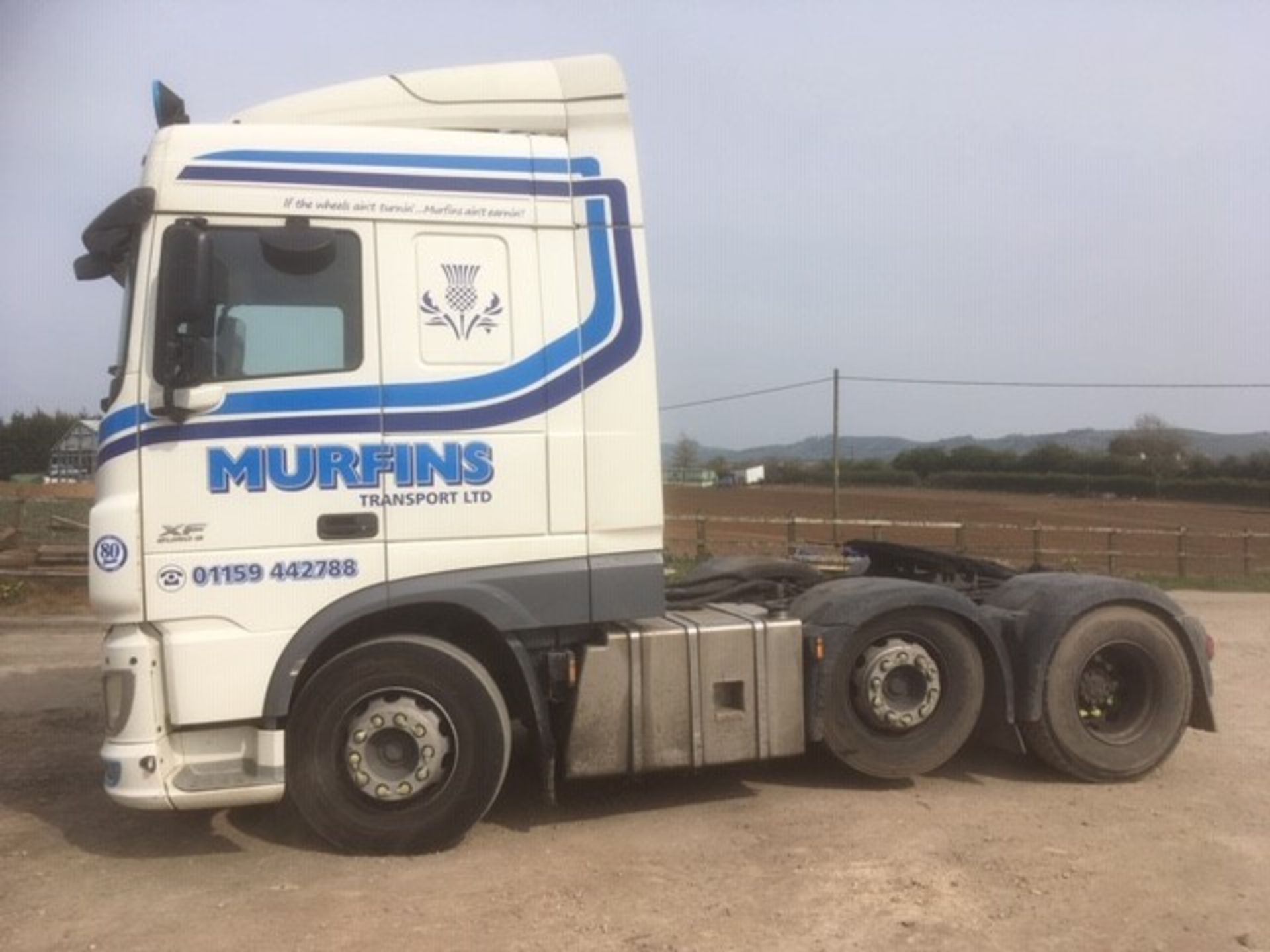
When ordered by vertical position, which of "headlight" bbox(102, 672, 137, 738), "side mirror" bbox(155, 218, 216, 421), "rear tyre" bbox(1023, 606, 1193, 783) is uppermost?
"side mirror" bbox(155, 218, 216, 421)

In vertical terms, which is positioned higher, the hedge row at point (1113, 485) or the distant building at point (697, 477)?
the distant building at point (697, 477)

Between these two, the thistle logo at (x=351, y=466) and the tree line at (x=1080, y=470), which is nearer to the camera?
the thistle logo at (x=351, y=466)

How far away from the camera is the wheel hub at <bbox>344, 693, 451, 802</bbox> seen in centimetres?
499

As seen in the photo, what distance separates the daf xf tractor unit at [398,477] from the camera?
4773mm

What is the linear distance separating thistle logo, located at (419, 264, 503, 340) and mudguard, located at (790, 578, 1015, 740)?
7.46 feet

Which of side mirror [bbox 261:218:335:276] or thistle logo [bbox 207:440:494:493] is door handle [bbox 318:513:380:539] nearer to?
thistle logo [bbox 207:440:494:493]

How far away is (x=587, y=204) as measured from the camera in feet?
17.4

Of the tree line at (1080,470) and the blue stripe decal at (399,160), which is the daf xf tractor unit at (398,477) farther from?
the tree line at (1080,470)

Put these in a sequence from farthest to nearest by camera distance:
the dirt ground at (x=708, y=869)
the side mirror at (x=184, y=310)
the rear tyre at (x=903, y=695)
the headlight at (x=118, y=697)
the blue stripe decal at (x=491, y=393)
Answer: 1. the rear tyre at (x=903, y=695)
2. the blue stripe decal at (x=491, y=393)
3. the headlight at (x=118, y=697)
4. the side mirror at (x=184, y=310)
5. the dirt ground at (x=708, y=869)

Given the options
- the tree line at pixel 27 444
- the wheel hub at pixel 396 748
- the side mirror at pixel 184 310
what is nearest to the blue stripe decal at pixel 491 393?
the side mirror at pixel 184 310

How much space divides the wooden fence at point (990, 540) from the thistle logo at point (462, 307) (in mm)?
11477

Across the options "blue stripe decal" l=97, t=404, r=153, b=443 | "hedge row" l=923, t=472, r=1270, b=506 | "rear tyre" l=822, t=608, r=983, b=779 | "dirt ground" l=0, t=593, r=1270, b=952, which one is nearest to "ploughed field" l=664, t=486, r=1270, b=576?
"hedge row" l=923, t=472, r=1270, b=506

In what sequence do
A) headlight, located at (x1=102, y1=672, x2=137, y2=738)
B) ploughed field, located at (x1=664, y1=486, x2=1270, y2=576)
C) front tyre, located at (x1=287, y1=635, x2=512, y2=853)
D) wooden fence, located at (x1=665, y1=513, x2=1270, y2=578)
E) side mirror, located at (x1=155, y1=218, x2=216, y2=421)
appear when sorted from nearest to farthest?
side mirror, located at (x1=155, y1=218, x2=216, y2=421) → headlight, located at (x1=102, y1=672, x2=137, y2=738) → front tyre, located at (x1=287, y1=635, x2=512, y2=853) → wooden fence, located at (x1=665, y1=513, x2=1270, y2=578) → ploughed field, located at (x1=664, y1=486, x2=1270, y2=576)

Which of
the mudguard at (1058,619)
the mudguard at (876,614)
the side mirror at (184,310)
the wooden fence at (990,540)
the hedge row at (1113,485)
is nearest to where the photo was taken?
the side mirror at (184,310)
